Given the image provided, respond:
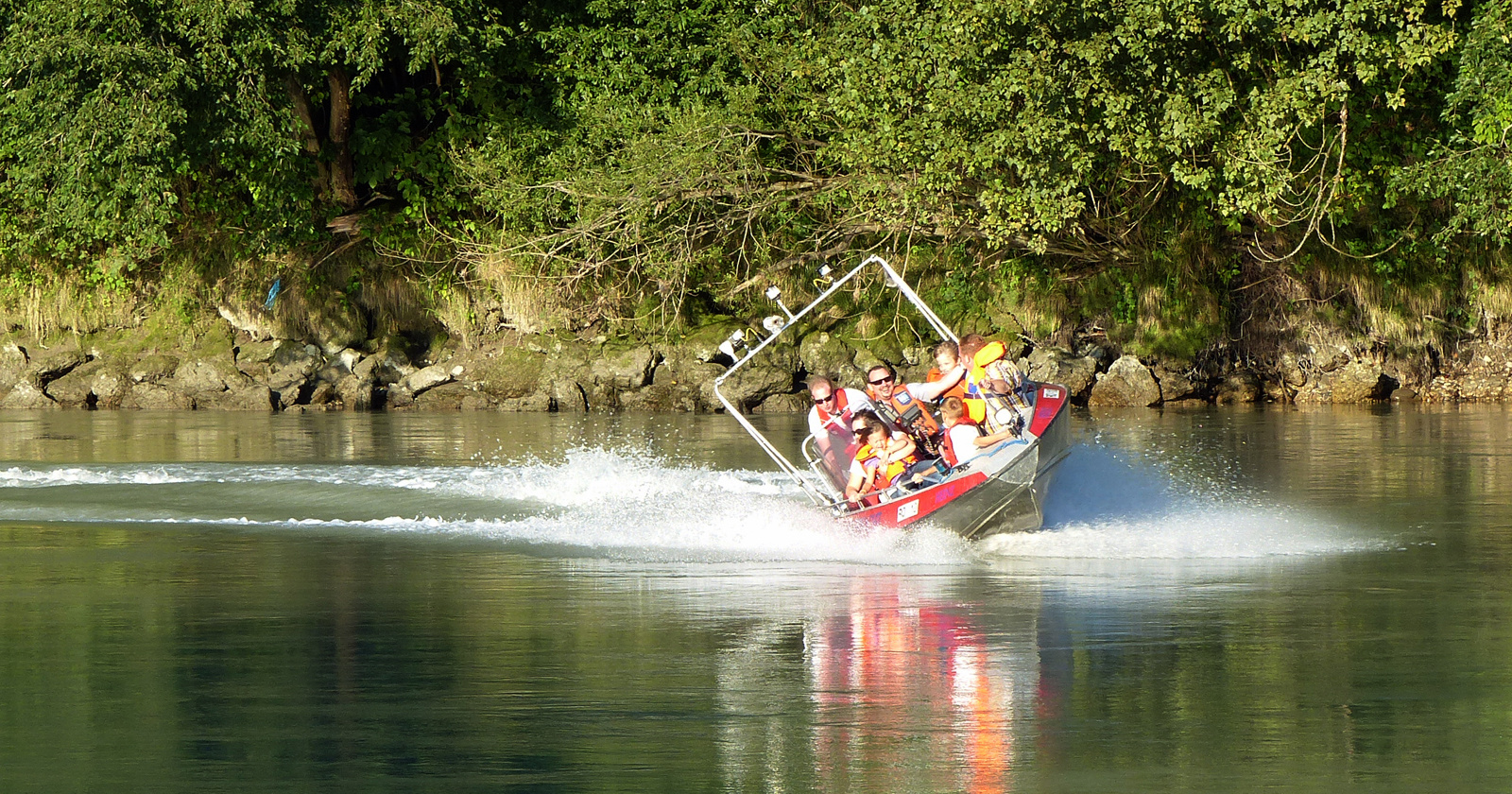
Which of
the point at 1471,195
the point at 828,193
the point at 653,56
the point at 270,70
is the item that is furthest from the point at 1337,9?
the point at 270,70

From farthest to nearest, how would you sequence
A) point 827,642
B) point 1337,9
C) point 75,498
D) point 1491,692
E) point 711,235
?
point 711,235, point 1337,9, point 75,498, point 827,642, point 1491,692

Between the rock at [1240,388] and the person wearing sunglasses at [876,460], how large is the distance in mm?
20033

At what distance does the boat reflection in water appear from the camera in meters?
6.61

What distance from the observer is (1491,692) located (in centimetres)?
777

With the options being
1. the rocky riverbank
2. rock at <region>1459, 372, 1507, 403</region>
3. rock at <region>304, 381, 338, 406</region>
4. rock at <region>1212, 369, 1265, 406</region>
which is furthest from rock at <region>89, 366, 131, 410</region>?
rock at <region>1459, 372, 1507, 403</region>

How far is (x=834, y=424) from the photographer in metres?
15.0

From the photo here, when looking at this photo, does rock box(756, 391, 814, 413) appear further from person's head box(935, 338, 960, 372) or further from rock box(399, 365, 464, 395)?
person's head box(935, 338, 960, 372)

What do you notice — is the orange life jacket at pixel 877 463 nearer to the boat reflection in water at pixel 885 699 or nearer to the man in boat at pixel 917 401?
the man in boat at pixel 917 401

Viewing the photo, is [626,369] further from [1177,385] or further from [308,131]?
[1177,385]

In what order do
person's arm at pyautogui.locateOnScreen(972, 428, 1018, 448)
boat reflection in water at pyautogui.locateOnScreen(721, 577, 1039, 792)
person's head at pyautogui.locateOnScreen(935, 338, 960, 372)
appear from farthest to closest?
1. person's head at pyautogui.locateOnScreen(935, 338, 960, 372)
2. person's arm at pyautogui.locateOnScreen(972, 428, 1018, 448)
3. boat reflection in water at pyautogui.locateOnScreen(721, 577, 1039, 792)

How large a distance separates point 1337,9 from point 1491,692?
60.9 feet

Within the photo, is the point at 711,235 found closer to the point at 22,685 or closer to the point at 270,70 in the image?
the point at 270,70

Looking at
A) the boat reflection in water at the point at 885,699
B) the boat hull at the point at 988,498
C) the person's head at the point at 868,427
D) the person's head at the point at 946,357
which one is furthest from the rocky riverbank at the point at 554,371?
the boat reflection in water at the point at 885,699

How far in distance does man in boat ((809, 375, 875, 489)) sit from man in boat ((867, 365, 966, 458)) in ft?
0.53
